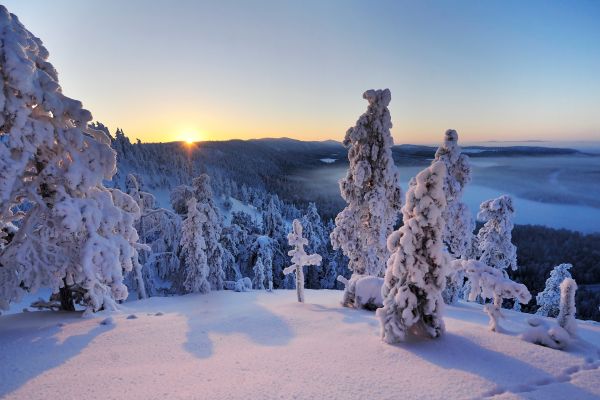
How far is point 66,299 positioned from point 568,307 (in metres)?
15.6

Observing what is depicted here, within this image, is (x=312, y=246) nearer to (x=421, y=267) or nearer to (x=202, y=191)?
(x=202, y=191)

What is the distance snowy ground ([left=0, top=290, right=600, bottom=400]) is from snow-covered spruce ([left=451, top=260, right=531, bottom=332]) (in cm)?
60

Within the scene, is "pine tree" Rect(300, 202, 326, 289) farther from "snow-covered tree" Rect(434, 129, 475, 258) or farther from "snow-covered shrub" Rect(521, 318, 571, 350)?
"snow-covered shrub" Rect(521, 318, 571, 350)

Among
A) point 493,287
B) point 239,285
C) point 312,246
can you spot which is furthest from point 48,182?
point 312,246

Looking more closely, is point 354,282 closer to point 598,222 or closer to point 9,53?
point 9,53

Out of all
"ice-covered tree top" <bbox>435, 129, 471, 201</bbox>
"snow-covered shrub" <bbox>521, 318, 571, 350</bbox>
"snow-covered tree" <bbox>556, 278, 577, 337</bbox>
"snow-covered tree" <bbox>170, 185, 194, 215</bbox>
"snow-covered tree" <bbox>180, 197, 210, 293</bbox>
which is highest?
"ice-covered tree top" <bbox>435, 129, 471, 201</bbox>

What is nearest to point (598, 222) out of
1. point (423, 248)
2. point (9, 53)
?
point (423, 248)

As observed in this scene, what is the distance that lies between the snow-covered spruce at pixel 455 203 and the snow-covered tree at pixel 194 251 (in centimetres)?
1762

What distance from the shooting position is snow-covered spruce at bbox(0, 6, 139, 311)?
29.6ft

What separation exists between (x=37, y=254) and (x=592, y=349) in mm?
14429

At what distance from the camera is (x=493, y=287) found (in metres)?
9.78

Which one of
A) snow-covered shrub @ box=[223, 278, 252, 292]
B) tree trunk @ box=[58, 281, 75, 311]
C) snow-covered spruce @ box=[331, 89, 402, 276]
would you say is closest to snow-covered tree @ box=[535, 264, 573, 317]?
snow-covered spruce @ box=[331, 89, 402, 276]

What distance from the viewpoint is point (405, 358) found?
7820 mm

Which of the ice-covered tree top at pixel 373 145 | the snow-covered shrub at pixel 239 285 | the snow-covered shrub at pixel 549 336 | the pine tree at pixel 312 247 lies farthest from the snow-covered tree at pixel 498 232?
the pine tree at pixel 312 247
